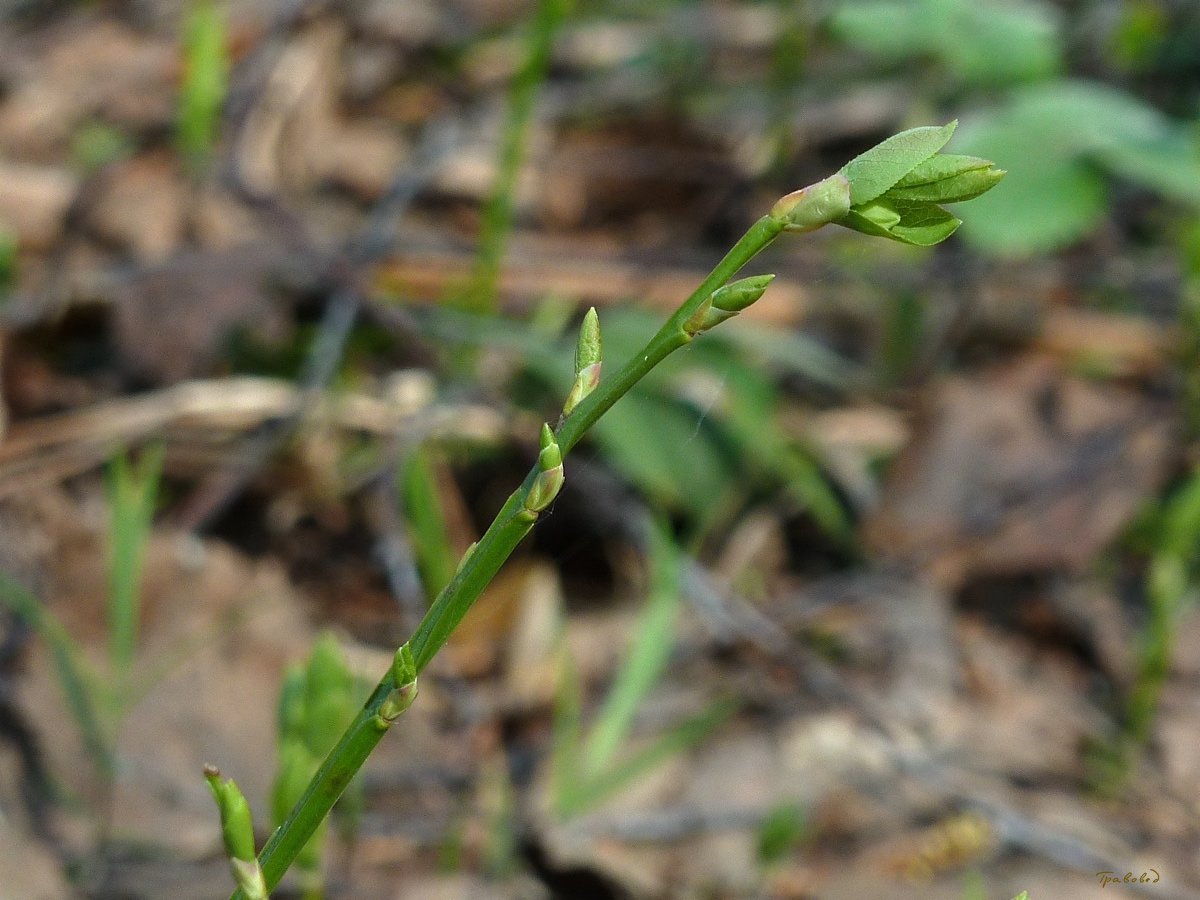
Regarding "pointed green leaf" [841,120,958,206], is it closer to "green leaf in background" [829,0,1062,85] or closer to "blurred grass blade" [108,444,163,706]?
"blurred grass blade" [108,444,163,706]

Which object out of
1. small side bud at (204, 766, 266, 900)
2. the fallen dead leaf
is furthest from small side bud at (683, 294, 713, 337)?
the fallen dead leaf

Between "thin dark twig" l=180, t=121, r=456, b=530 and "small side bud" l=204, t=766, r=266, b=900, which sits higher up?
"small side bud" l=204, t=766, r=266, b=900

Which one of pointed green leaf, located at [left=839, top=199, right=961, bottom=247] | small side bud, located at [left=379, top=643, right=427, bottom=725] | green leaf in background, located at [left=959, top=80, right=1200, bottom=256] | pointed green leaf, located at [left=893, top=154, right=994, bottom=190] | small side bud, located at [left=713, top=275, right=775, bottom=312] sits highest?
pointed green leaf, located at [left=893, top=154, right=994, bottom=190]

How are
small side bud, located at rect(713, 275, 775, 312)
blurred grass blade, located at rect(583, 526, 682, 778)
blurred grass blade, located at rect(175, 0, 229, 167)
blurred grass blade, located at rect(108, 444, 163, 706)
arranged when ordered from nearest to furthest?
small side bud, located at rect(713, 275, 775, 312) < blurred grass blade, located at rect(108, 444, 163, 706) < blurred grass blade, located at rect(583, 526, 682, 778) < blurred grass blade, located at rect(175, 0, 229, 167)

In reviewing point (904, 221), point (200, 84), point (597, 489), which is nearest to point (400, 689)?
point (904, 221)

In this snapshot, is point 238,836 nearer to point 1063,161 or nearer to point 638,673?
point 638,673

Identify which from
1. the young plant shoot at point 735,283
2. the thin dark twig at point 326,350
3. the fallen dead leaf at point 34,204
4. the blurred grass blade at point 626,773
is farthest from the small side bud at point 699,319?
the fallen dead leaf at point 34,204

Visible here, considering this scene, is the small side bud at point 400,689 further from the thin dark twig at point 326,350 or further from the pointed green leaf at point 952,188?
the thin dark twig at point 326,350
